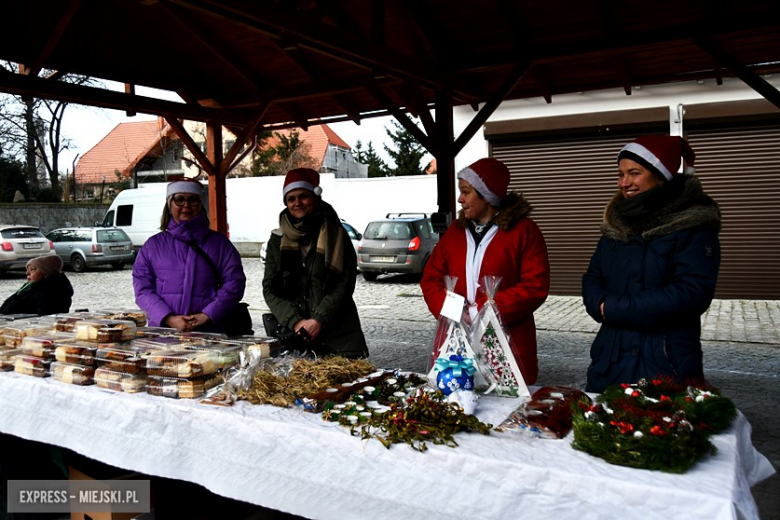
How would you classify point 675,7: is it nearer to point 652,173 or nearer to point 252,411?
point 652,173

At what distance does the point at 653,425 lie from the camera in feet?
5.55

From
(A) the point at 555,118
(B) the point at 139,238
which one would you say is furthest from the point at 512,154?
(B) the point at 139,238

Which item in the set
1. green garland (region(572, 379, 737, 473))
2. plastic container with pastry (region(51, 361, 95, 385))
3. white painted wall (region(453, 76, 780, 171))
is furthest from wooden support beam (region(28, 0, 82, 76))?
white painted wall (region(453, 76, 780, 171))

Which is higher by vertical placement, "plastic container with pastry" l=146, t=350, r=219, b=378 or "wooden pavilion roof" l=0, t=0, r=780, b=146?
"wooden pavilion roof" l=0, t=0, r=780, b=146

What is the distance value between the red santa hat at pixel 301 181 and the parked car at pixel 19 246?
1599 centimetres

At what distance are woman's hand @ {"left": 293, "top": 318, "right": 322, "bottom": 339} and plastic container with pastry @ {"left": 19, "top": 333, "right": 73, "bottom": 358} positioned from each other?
1071 mm

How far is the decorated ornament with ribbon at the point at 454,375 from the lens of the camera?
7.14 ft

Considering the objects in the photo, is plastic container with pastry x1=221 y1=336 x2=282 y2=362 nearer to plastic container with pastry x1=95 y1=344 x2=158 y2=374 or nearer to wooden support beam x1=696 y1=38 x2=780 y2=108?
plastic container with pastry x1=95 y1=344 x2=158 y2=374

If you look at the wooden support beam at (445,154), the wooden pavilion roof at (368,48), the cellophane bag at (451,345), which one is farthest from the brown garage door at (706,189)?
the cellophane bag at (451,345)

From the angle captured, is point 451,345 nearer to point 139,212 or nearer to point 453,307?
point 453,307

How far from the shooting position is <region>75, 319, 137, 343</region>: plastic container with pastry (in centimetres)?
284

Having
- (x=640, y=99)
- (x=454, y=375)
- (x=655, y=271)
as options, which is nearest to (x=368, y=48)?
(x=655, y=271)

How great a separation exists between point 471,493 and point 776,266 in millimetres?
11322

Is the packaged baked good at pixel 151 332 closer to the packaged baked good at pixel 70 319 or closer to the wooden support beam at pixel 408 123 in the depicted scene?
the packaged baked good at pixel 70 319
